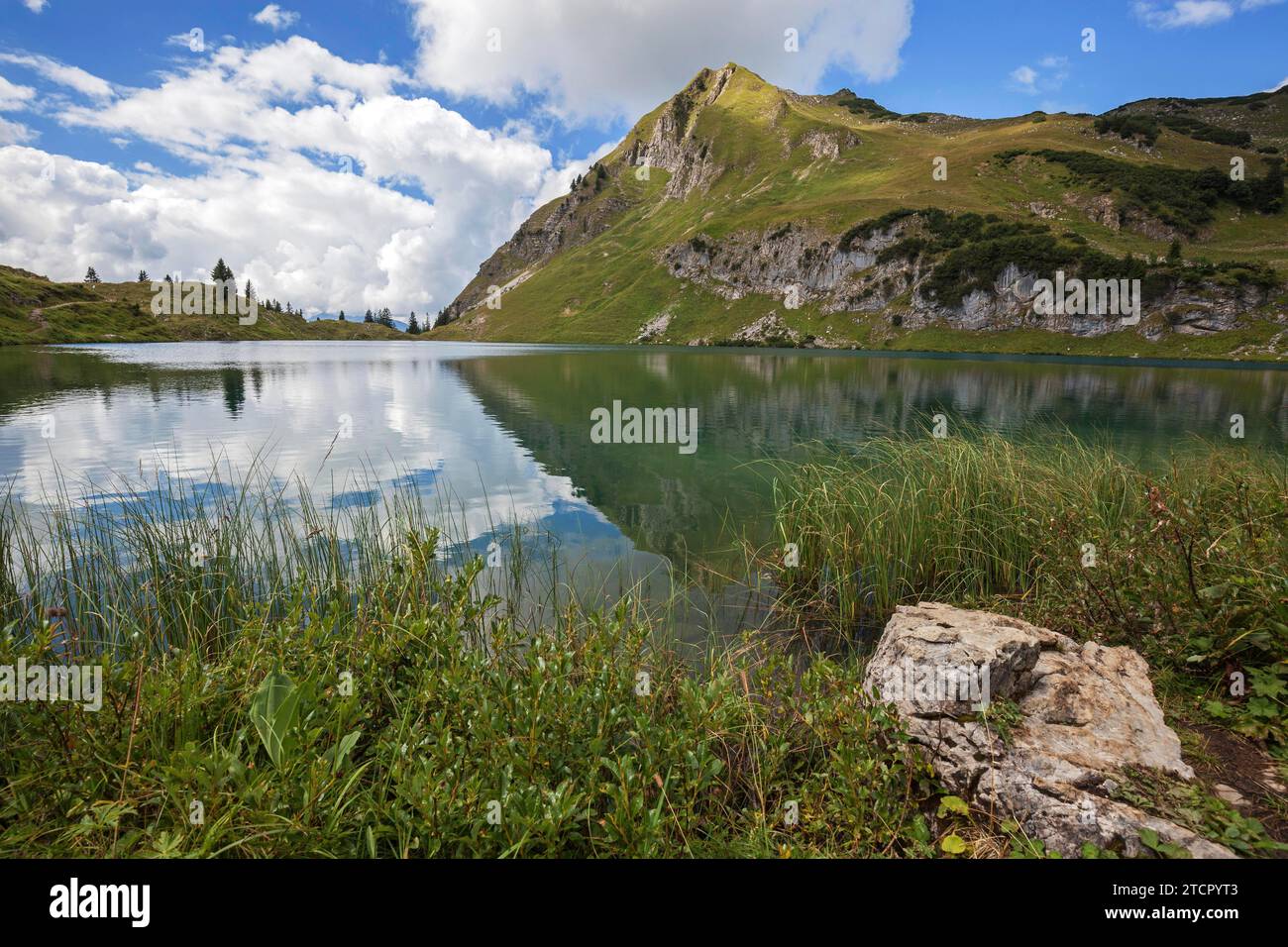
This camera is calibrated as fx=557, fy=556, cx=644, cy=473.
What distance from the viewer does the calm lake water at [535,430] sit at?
15438 millimetres

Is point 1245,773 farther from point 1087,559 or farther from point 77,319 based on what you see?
point 77,319

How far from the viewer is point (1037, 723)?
439 centimetres

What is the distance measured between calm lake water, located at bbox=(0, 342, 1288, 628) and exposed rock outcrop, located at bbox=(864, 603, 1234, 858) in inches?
293

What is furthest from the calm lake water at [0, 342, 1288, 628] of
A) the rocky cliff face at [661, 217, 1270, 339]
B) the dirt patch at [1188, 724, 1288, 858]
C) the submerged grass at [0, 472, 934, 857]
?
the rocky cliff face at [661, 217, 1270, 339]

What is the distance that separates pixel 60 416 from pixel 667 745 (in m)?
37.5

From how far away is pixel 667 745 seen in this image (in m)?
4.29

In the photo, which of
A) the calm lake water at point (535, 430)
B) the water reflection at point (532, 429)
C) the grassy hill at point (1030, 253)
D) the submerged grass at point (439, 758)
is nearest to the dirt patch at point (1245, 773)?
the submerged grass at point (439, 758)

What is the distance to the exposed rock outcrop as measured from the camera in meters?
3.57

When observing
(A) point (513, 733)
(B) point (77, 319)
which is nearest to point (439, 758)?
(A) point (513, 733)

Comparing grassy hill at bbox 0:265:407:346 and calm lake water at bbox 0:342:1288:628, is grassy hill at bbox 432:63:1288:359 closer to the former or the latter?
calm lake water at bbox 0:342:1288:628

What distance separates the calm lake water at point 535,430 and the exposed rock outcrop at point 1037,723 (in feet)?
24.4

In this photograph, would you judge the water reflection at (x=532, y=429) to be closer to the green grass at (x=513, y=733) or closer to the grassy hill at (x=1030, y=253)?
the green grass at (x=513, y=733)

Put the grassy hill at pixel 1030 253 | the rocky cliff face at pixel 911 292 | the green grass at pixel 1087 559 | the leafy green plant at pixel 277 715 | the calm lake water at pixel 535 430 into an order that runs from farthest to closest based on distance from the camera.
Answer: the grassy hill at pixel 1030 253, the rocky cliff face at pixel 911 292, the calm lake water at pixel 535 430, the green grass at pixel 1087 559, the leafy green plant at pixel 277 715
